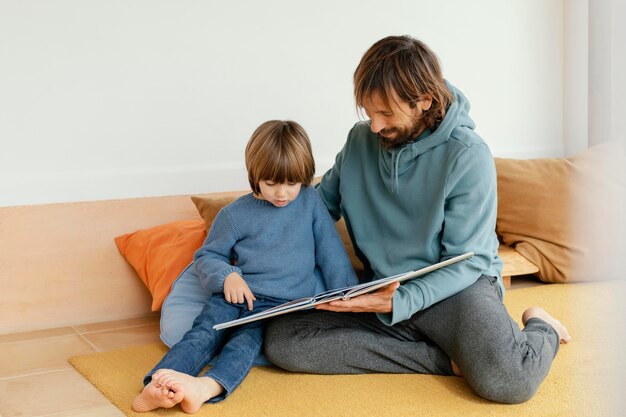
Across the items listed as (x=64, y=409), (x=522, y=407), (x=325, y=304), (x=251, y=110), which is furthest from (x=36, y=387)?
(x=251, y=110)

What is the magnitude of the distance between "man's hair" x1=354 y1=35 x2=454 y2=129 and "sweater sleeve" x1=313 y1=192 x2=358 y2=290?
0.34 metres

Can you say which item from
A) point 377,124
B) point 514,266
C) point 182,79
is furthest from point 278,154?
point 514,266

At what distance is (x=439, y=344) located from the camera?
66.4 inches

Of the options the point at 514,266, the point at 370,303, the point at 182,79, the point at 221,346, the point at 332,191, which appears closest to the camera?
the point at 370,303

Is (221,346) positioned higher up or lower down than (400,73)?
lower down

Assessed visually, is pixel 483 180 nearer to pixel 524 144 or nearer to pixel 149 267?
pixel 149 267

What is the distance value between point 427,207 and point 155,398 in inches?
29.1

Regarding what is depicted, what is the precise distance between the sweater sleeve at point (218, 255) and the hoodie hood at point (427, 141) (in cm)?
42

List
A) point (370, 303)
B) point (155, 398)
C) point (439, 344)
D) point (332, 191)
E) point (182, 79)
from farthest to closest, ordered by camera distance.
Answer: point (182, 79), point (332, 191), point (439, 344), point (370, 303), point (155, 398)

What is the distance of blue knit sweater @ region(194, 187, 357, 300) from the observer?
1828 millimetres

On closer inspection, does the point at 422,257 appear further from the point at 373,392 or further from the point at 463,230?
the point at 373,392

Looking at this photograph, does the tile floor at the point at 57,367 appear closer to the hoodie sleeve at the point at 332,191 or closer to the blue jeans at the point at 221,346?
the blue jeans at the point at 221,346

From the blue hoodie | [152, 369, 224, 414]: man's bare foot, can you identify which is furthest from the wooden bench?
[152, 369, 224, 414]: man's bare foot

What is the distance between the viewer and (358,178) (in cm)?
189
